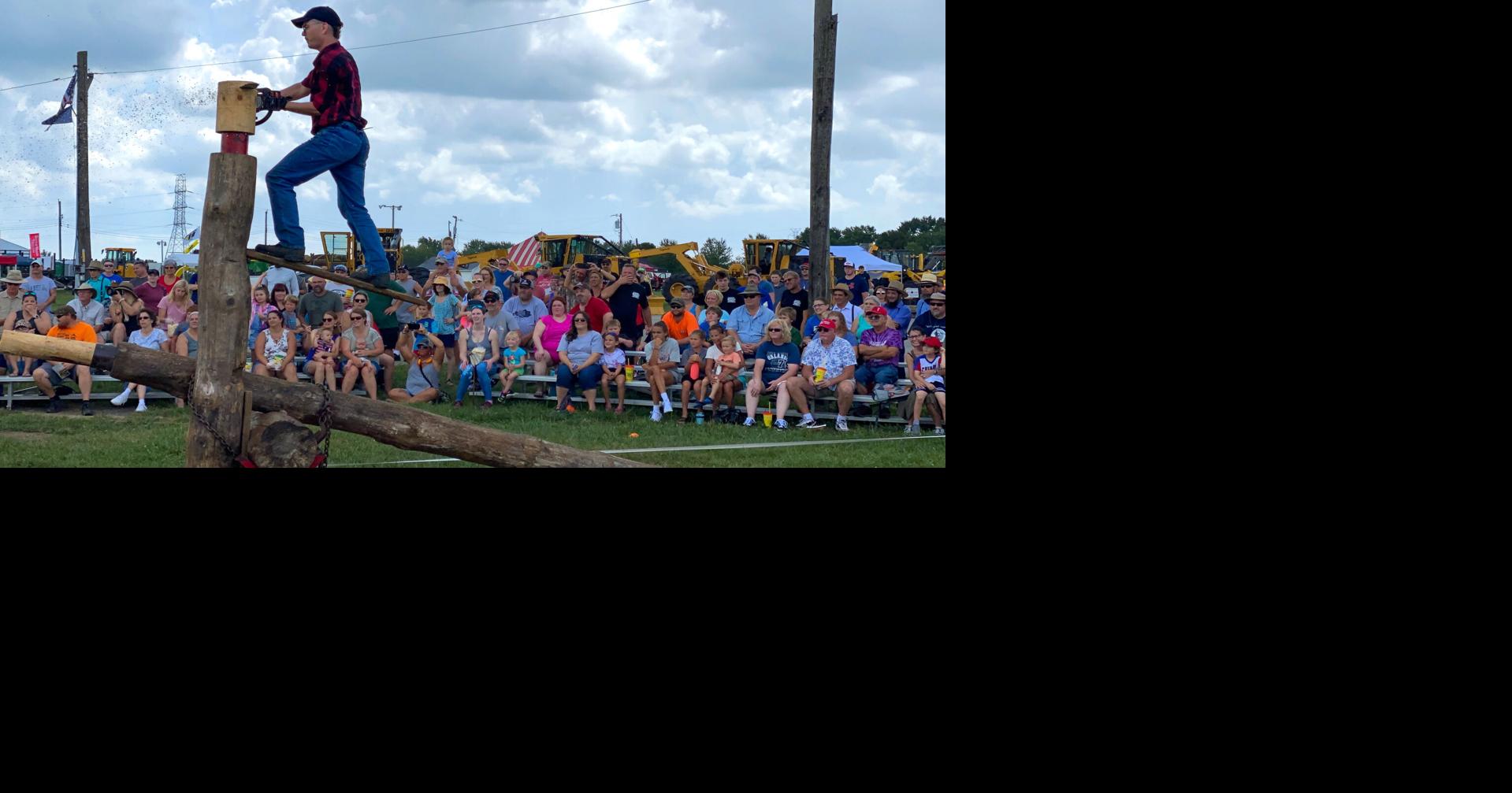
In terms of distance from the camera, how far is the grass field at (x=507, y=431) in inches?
259

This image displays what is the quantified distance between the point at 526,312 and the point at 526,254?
808cm

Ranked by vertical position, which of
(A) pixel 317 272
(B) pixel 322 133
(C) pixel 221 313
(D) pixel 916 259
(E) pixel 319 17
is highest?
(D) pixel 916 259

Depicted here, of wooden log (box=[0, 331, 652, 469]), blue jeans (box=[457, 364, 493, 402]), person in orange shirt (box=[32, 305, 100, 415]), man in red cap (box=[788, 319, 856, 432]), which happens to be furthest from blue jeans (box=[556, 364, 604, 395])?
wooden log (box=[0, 331, 652, 469])

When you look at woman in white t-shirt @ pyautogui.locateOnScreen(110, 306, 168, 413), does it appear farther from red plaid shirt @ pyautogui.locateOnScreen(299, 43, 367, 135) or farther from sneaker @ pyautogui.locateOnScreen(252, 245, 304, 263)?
red plaid shirt @ pyautogui.locateOnScreen(299, 43, 367, 135)

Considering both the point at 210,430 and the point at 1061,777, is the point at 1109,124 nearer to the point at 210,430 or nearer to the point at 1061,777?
the point at 1061,777

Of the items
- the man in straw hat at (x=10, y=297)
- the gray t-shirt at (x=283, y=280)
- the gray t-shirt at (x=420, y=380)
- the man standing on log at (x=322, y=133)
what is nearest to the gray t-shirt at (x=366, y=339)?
the gray t-shirt at (x=420, y=380)

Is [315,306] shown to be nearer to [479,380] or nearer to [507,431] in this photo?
[479,380]

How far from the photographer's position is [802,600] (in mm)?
2879

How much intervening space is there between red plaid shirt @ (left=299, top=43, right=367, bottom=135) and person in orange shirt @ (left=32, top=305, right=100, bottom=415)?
4813 mm

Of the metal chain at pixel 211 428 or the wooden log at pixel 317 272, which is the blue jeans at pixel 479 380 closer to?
the wooden log at pixel 317 272

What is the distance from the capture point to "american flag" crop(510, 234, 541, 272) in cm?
1702

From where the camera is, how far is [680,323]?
9.10 metres

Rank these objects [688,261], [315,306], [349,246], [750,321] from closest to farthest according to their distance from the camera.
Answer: [750,321], [315,306], [349,246], [688,261]

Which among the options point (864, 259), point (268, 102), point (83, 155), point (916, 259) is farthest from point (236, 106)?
point (916, 259)
